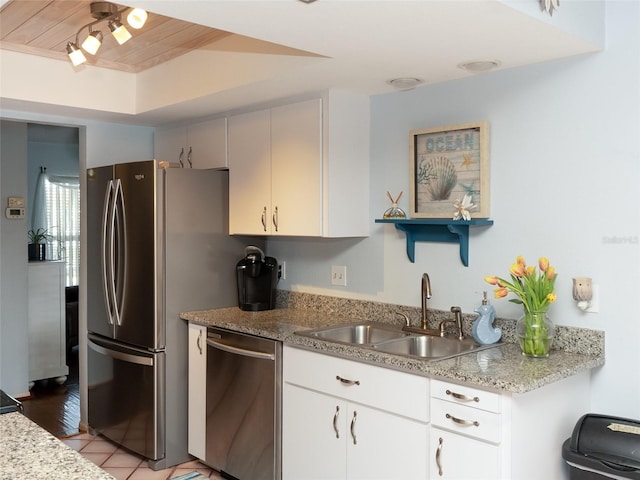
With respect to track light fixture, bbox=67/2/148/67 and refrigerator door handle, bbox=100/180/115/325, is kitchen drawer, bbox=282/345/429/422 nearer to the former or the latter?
refrigerator door handle, bbox=100/180/115/325

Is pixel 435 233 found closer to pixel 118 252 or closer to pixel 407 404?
pixel 407 404

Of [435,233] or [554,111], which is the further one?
[435,233]

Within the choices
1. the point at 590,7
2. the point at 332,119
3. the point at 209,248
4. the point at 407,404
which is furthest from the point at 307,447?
the point at 590,7

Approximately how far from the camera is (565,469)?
245cm

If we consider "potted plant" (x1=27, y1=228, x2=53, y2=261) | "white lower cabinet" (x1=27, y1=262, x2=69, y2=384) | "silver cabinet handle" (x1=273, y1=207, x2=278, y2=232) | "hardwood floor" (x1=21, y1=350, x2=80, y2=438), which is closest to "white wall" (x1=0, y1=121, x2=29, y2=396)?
"hardwood floor" (x1=21, y1=350, x2=80, y2=438)

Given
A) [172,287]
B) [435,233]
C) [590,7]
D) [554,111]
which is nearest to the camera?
[590,7]

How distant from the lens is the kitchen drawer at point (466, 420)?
2.13m

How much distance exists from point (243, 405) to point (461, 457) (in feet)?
4.26

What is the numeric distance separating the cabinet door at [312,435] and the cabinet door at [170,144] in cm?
190

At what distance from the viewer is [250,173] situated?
3.54 m

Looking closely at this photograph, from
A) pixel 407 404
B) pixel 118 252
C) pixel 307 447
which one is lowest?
pixel 307 447

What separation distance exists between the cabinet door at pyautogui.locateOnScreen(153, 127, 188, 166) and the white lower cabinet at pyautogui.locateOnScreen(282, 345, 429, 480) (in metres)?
1.78

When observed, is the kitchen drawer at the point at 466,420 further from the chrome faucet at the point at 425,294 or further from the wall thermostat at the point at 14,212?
the wall thermostat at the point at 14,212

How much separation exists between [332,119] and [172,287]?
51.0 inches
